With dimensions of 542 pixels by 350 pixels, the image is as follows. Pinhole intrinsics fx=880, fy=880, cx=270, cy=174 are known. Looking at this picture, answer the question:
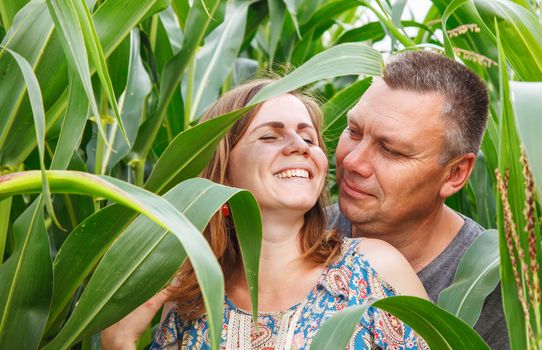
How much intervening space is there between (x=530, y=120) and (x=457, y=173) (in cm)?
101

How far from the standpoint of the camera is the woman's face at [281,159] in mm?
1340

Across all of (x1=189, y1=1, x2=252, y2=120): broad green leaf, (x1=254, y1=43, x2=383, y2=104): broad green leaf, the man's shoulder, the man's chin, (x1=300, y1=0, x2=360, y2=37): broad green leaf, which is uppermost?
(x1=300, y1=0, x2=360, y2=37): broad green leaf

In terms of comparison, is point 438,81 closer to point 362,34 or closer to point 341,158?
point 341,158

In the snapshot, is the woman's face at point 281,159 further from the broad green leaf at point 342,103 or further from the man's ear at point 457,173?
the man's ear at point 457,173

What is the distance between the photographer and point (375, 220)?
1636 mm

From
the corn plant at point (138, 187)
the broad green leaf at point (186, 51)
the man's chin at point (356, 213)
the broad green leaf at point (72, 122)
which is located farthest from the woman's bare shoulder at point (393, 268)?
the broad green leaf at point (72, 122)

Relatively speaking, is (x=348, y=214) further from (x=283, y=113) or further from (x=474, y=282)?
(x=474, y=282)

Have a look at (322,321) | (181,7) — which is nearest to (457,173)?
(322,321)

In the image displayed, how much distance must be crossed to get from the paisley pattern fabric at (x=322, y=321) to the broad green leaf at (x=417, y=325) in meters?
0.36

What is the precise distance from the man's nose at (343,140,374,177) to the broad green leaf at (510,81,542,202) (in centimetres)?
88

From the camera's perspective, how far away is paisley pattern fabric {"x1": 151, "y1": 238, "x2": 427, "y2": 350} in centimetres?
130

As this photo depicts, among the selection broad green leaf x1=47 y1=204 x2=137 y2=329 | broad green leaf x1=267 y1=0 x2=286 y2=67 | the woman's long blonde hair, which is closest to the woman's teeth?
the woman's long blonde hair

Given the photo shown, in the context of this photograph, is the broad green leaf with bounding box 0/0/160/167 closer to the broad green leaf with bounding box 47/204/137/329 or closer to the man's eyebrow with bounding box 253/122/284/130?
the broad green leaf with bounding box 47/204/137/329

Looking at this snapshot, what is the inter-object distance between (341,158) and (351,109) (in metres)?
0.11
